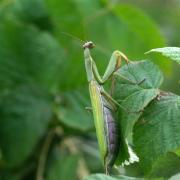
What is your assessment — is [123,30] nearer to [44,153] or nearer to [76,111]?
[76,111]

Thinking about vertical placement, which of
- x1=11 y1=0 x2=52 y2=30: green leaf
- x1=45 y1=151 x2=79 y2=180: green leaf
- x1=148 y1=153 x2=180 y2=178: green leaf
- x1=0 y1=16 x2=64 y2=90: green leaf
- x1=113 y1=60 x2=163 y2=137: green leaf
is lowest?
x1=148 y1=153 x2=180 y2=178: green leaf

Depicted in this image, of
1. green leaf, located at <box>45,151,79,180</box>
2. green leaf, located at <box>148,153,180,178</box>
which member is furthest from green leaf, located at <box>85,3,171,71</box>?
green leaf, located at <box>148,153,180,178</box>

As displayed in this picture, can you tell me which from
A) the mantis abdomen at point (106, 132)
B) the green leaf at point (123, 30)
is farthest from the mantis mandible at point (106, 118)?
the green leaf at point (123, 30)

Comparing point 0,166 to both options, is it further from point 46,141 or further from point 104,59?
point 104,59

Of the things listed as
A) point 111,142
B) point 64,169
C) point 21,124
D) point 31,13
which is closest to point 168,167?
point 111,142

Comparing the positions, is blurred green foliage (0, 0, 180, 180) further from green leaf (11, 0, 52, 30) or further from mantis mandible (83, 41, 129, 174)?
mantis mandible (83, 41, 129, 174)
